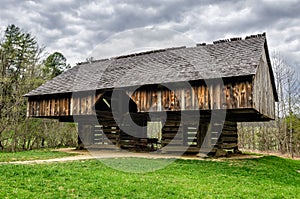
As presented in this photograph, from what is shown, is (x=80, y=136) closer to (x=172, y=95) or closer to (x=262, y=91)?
(x=172, y=95)

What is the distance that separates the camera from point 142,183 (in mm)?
7430

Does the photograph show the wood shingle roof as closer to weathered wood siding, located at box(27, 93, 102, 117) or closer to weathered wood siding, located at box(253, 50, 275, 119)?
weathered wood siding, located at box(27, 93, 102, 117)

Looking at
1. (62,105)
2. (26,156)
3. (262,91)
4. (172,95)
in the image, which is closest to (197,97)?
(172,95)

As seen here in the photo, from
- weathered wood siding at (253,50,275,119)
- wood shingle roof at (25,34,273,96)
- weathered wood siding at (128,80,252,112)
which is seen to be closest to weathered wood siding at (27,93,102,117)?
wood shingle roof at (25,34,273,96)

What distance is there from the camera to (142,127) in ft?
62.4

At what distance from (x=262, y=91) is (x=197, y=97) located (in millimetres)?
3518

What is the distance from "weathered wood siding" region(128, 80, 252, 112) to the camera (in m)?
11.7

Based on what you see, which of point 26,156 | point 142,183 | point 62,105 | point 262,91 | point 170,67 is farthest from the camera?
point 62,105

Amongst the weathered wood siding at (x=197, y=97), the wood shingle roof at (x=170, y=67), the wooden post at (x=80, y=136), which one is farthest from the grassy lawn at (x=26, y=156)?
the weathered wood siding at (x=197, y=97)

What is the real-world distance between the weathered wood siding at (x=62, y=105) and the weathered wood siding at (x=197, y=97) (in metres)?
2.55

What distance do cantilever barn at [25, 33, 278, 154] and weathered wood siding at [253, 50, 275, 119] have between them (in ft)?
0.14

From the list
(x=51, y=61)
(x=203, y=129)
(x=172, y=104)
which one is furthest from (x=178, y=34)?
(x=51, y=61)

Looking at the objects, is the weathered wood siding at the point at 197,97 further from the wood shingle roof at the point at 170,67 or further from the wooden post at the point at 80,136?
the wooden post at the point at 80,136

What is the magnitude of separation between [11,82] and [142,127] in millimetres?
9222
